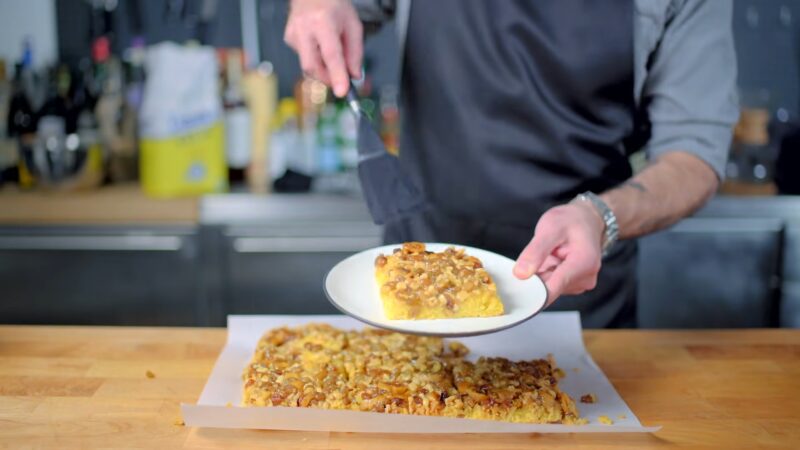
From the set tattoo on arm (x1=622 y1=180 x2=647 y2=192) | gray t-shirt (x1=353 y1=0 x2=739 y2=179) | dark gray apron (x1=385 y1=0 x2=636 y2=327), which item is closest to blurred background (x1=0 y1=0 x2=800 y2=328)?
dark gray apron (x1=385 y1=0 x2=636 y2=327)

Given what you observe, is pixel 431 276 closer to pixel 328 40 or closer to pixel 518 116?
pixel 328 40

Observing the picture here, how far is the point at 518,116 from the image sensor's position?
56.1 inches

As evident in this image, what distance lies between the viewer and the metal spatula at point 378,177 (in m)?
1.16

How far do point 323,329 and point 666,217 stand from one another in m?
0.56

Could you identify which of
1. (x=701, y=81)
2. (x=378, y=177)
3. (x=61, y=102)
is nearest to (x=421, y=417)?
(x=378, y=177)

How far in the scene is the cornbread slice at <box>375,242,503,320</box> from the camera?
0.93 metres

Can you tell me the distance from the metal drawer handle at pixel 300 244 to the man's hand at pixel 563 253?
3.89 ft

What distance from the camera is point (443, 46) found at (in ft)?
4.79

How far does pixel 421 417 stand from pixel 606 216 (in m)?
0.41

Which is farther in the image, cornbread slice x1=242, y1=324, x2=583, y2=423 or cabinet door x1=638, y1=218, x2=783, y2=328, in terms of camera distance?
cabinet door x1=638, y1=218, x2=783, y2=328

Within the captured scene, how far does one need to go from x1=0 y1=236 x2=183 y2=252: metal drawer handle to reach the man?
2.89 ft

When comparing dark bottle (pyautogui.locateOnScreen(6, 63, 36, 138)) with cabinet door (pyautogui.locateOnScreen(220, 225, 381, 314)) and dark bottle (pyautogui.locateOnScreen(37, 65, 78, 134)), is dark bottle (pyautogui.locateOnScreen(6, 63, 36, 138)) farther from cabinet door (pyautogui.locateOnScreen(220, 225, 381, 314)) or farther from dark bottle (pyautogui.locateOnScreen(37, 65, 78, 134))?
cabinet door (pyautogui.locateOnScreen(220, 225, 381, 314))

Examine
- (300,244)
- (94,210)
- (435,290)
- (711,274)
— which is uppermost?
(435,290)

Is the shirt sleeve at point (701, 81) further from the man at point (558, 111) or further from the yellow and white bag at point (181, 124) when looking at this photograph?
the yellow and white bag at point (181, 124)
